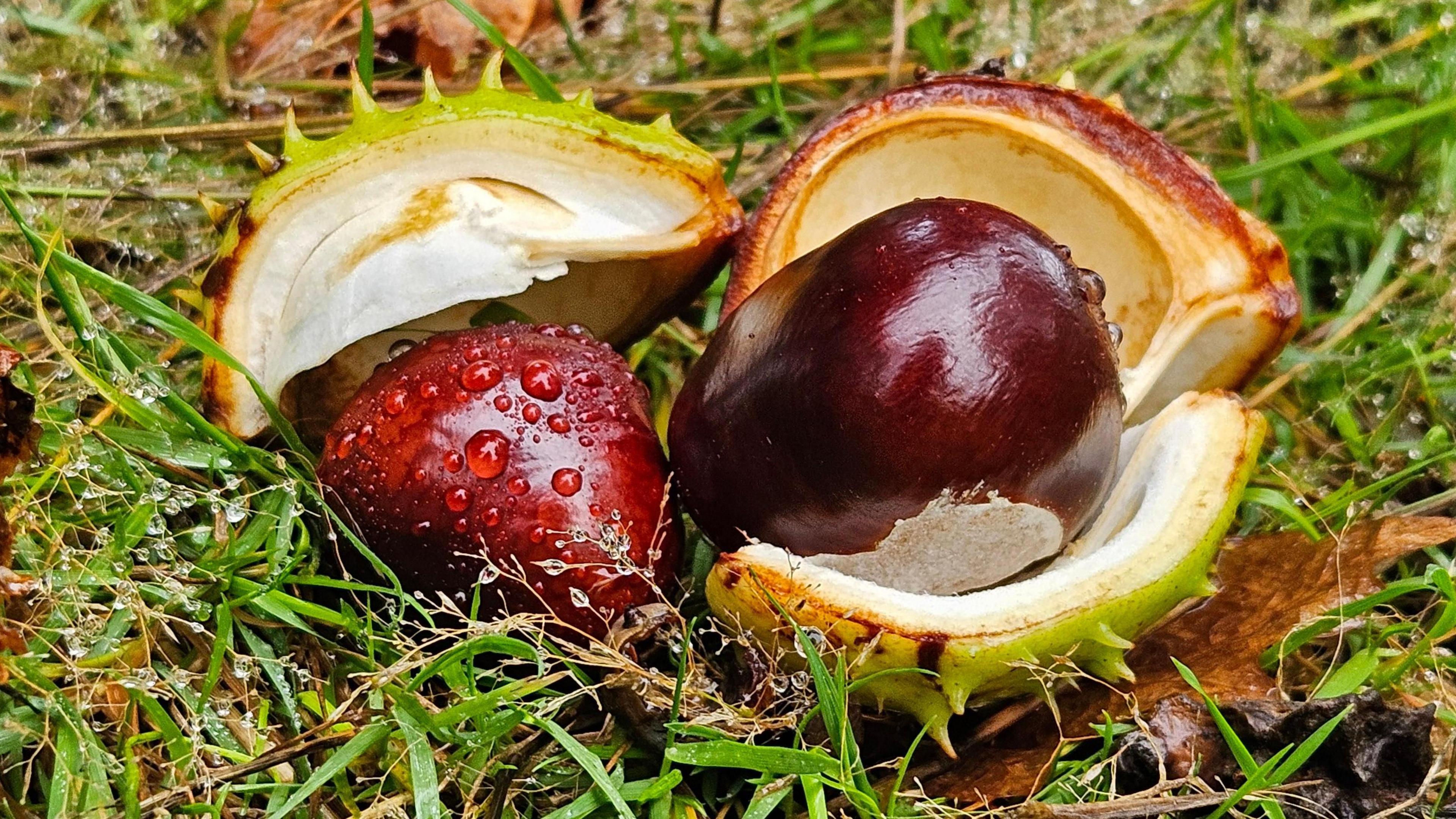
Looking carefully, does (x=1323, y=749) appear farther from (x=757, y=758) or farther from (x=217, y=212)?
(x=217, y=212)

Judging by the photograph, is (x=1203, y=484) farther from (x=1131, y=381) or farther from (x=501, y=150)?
(x=501, y=150)

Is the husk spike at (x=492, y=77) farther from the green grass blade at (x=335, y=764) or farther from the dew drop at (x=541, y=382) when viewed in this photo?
the green grass blade at (x=335, y=764)

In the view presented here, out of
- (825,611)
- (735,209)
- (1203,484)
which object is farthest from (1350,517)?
(735,209)

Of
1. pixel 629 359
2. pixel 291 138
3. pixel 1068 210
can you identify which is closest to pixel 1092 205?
pixel 1068 210

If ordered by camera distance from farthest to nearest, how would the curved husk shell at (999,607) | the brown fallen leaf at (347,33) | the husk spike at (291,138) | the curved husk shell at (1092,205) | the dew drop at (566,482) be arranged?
the brown fallen leaf at (347,33) < the curved husk shell at (1092,205) < the husk spike at (291,138) < the dew drop at (566,482) < the curved husk shell at (999,607)

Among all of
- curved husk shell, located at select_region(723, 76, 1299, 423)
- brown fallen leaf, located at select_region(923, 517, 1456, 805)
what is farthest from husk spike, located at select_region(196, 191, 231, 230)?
brown fallen leaf, located at select_region(923, 517, 1456, 805)

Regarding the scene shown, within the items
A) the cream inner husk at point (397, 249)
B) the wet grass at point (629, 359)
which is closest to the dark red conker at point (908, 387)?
the wet grass at point (629, 359)

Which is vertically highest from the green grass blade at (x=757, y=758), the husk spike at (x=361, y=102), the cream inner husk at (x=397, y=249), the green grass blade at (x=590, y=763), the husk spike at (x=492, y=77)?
the husk spike at (x=492, y=77)
